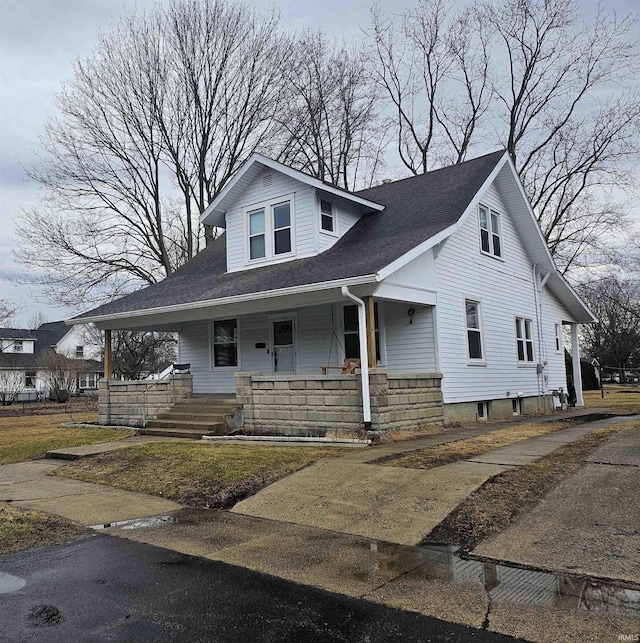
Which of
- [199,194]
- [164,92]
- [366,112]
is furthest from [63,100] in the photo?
[366,112]

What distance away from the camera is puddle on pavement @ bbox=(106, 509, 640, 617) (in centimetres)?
383

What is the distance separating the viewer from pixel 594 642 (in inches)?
124

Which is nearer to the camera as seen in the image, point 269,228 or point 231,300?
point 231,300

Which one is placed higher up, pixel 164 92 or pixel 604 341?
pixel 164 92

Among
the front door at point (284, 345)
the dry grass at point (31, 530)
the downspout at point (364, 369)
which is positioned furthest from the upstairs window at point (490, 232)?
the dry grass at point (31, 530)

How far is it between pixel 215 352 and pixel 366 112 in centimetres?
1752

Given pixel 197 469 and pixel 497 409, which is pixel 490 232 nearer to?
pixel 497 409

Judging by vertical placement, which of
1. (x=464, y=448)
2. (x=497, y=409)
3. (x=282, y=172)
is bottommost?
(x=464, y=448)

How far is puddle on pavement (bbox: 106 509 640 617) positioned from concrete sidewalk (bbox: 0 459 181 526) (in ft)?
1.68

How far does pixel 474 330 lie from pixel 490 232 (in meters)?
3.14

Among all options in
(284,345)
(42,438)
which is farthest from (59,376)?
(284,345)

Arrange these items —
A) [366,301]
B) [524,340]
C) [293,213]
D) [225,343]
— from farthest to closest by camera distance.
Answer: [524,340] → [225,343] → [293,213] → [366,301]

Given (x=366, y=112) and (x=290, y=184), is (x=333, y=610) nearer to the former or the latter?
(x=290, y=184)

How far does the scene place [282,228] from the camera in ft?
49.1
